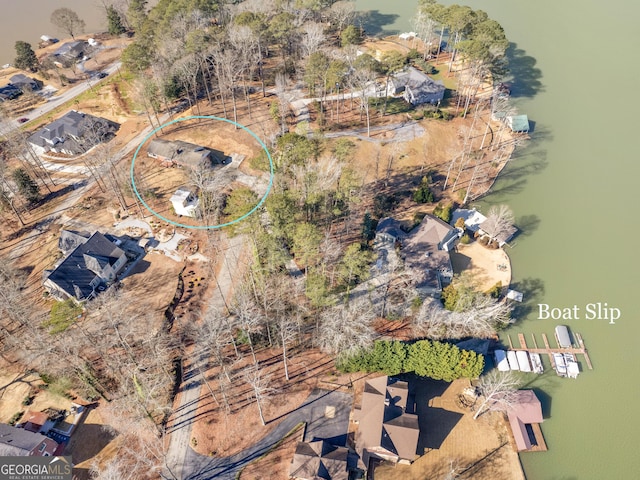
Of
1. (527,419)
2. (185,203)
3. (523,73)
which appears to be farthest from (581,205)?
(185,203)

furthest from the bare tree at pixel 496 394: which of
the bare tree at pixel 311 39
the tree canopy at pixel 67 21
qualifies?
the tree canopy at pixel 67 21

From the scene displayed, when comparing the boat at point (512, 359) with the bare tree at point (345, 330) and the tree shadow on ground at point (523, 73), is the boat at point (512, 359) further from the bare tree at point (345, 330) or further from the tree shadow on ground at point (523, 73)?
the tree shadow on ground at point (523, 73)

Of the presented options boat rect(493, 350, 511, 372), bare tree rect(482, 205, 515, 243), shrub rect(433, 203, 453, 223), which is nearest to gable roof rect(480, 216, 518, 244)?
bare tree rect(482, 205, 515, 243)

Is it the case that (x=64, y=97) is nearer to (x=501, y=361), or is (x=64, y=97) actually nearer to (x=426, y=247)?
(x=426, y=247)

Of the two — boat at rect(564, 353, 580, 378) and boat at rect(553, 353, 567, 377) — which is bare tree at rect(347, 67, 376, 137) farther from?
boat at rect(564, 353, 580, 378)

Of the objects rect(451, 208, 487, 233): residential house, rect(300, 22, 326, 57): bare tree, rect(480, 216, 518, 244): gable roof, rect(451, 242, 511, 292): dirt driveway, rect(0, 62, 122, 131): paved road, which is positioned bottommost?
rect(451, 242, 511, 292): dirt driveway
